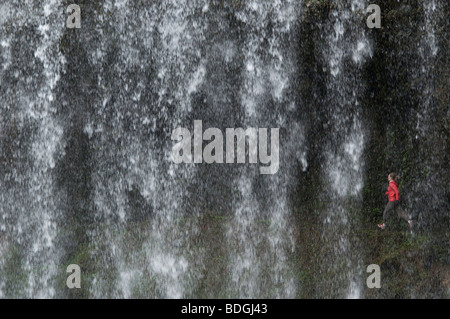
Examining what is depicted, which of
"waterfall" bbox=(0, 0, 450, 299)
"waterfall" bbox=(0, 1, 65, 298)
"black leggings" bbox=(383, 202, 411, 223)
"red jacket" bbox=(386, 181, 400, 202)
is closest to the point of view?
"red jacket" bbox=(386, 181, 400, 202)

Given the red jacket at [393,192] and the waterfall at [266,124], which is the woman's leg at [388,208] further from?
the waterfall at [266,124]

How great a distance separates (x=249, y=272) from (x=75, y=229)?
9.23 ft

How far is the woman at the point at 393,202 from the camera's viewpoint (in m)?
9.41

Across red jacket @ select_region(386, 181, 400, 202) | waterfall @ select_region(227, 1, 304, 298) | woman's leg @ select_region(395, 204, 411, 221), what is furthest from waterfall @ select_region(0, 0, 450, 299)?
red jacket @ select_region(386, 181, 400, 202)

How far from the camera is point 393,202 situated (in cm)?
954

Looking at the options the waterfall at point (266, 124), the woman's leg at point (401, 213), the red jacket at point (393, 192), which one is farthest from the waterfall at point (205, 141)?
the red jacket at point (393, 192)

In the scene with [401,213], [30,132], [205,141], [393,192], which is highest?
[30,132]

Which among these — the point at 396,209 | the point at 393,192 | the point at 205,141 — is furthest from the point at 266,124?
the point at 396,209

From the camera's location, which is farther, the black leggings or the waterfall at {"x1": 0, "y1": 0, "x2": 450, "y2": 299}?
the waterfall at {"x1": 0, "y1": 0, "x2": 450, "y2": 299}

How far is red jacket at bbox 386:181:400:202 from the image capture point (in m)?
9.41

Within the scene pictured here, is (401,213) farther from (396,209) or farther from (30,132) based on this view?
(30,132)

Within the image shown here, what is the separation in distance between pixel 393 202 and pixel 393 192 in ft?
0.59

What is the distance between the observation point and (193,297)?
30.8 ft

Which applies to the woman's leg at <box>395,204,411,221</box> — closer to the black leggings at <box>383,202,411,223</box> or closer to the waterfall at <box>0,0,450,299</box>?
the black leggings at <box>383,202,411,223</box>
